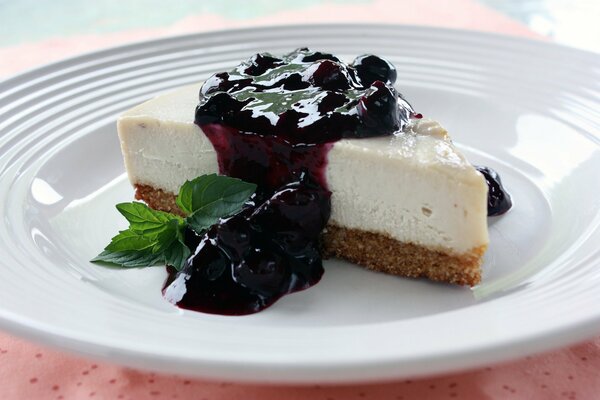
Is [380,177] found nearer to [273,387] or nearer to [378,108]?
[378,108]

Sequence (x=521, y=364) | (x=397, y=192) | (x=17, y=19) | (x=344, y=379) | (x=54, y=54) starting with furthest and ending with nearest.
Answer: (x=17, y=19), (x=54, y=54), (x=397, y=192), (x=521, y=364), (x=344, y=379)

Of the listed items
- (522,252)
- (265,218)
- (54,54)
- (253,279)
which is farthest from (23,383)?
(54,54)

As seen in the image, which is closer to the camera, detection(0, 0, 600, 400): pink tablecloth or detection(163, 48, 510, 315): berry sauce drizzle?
detection(0, 0, 600, 400): pink tablecloth

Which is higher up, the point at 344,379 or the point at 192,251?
the point at 344,379

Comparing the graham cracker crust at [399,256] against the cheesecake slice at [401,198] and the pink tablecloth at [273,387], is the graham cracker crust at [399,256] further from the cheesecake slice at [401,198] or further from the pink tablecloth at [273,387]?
the pink tablecloth at [273,387]

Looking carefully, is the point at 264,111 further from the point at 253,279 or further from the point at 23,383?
the point at 23,383

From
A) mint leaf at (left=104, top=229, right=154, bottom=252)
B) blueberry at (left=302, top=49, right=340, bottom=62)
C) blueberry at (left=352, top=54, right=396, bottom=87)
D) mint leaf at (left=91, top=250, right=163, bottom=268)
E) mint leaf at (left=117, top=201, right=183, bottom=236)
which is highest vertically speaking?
blueberry at (left=302, top=49, right=340, bottom=62)

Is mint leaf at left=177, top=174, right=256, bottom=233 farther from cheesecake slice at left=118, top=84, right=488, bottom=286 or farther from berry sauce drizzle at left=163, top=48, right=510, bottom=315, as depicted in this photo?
cheesecake slice at left=118, top=84, right=488, bottom=286

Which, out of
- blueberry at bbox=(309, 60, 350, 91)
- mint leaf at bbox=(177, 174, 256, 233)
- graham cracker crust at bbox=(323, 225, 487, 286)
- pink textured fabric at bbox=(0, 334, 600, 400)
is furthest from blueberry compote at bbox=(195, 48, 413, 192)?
pink textured fabric at bbox=(0, 334, 600, 400)

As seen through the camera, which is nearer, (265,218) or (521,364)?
(521,364)
